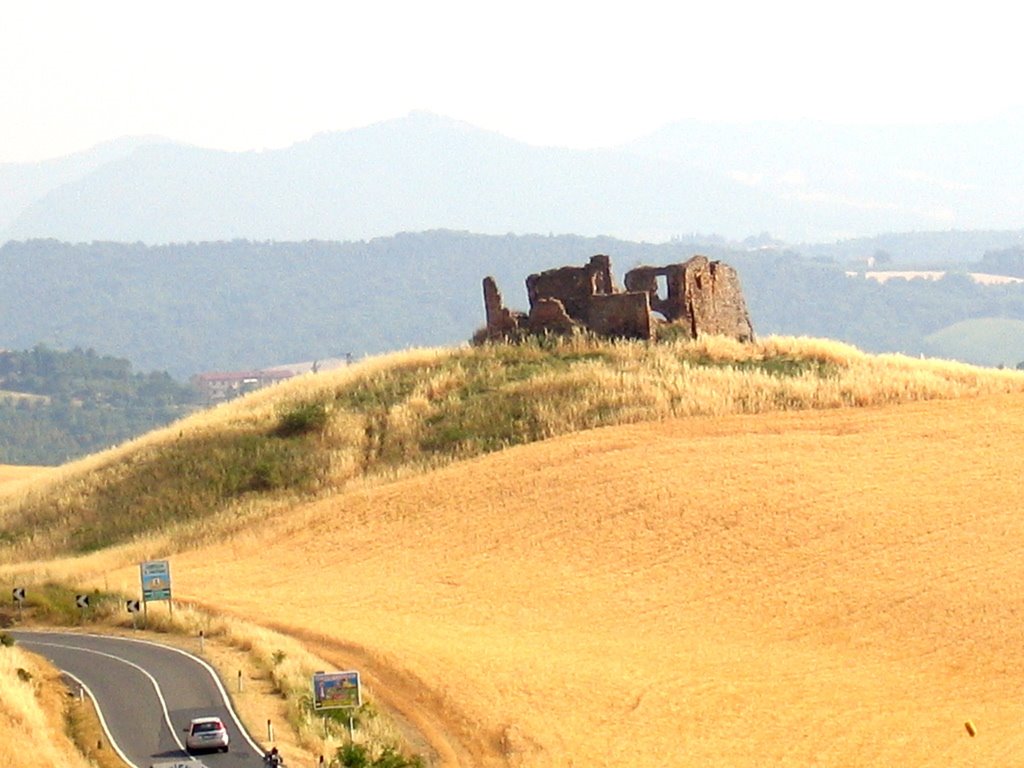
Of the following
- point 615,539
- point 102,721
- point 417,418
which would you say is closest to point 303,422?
point 417,418

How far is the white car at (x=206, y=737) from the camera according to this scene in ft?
82.6

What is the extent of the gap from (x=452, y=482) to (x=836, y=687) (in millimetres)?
18518

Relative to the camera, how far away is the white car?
2519 centimetres

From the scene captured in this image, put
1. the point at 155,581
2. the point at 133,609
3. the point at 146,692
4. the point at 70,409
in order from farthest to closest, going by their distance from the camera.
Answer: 1. the point at 70,409
2. the point at 133,609
3. the point at 155,581
4. the point at 146,692

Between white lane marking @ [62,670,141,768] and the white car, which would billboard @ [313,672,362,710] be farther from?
white lane marking @ [62,670,141,768]

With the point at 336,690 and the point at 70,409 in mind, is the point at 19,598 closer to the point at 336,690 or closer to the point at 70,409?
the point at 336,690

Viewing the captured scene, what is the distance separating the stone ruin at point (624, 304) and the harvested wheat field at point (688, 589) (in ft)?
26.9

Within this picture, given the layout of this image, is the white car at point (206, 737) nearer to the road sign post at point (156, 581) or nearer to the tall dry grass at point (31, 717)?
the tall dry grass at point (31, 717)

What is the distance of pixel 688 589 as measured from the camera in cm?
3628

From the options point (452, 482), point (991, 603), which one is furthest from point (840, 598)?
point (452, 482)

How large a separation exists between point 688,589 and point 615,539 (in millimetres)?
4239

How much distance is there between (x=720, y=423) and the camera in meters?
49.8

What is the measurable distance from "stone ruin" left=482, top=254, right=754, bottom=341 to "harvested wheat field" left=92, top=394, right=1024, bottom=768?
820cm

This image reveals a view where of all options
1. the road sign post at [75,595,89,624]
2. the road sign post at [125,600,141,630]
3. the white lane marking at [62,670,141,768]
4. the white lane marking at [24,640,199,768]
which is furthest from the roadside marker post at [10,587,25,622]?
the white lane marking at [62,670,141,768]
